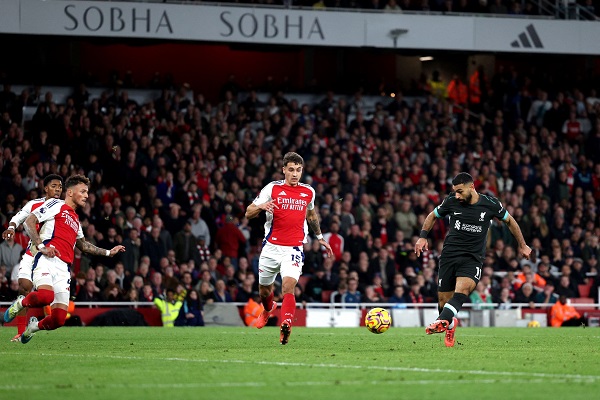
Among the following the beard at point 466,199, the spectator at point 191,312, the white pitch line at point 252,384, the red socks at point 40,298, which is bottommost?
the spectator at point 191,312

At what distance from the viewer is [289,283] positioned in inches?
561

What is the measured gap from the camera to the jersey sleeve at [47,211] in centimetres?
1352

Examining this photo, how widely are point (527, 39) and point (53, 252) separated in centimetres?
2129

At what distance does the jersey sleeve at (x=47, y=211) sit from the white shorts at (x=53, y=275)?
0.43 meters

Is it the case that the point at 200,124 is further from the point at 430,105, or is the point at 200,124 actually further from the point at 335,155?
the point at 430,105

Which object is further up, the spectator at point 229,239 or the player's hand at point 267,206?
the player's hand at point 267,206

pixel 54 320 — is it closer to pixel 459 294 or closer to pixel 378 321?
pixel 378 321

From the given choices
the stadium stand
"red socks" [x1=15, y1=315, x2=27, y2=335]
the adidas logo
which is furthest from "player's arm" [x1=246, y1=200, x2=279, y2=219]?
the adidas logo

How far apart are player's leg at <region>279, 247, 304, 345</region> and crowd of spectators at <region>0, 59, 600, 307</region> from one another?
9.15 meters

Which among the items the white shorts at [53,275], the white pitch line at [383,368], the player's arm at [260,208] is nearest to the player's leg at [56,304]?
the white shorts at [53,275]

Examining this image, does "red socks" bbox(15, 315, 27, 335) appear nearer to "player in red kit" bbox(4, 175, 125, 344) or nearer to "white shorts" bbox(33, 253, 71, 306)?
"player in red kit" bbox(4, 175, 125, 344)

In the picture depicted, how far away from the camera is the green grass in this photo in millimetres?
8359

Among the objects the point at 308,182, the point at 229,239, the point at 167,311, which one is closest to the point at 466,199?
the point at 167,311

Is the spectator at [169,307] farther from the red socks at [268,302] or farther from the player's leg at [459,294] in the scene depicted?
the player's leg at [459,294]
